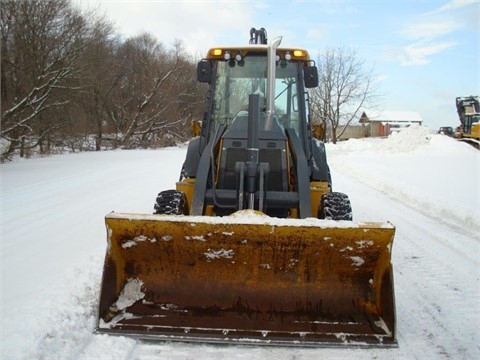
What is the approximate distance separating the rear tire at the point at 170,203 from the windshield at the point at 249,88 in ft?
3.81

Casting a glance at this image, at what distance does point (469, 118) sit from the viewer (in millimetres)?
27359

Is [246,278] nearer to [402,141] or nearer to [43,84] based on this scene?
[43,84]

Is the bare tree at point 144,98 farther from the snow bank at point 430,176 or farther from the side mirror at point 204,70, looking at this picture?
the side mirror at point 204,70

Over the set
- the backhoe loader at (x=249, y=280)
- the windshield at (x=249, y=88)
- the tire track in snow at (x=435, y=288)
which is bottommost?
the tire track in snow at (x=435, y=288)

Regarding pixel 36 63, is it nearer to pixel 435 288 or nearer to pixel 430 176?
pixel 430 176

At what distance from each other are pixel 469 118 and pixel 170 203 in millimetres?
28177

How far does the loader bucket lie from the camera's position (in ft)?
9.50

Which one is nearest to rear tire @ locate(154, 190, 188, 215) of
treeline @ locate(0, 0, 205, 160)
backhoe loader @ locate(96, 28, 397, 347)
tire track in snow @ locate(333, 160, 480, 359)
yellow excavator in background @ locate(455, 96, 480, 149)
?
backhoe loader @ locate(96, 28, 397, 347)

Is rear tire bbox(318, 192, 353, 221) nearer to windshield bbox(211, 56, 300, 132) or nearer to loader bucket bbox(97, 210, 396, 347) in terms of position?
loader bucket bbox(97, 210, 396, 347)

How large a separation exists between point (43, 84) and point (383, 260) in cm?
1778

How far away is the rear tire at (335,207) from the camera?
12.8 ft

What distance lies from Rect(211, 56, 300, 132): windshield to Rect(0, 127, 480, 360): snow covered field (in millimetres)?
2050

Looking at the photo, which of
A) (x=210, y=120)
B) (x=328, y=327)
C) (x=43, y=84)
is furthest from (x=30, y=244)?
(x=43, y=84)

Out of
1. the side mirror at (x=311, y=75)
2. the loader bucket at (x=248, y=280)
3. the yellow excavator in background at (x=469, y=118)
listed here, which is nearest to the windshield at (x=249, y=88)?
the side mirror at (x=311, y=75)
